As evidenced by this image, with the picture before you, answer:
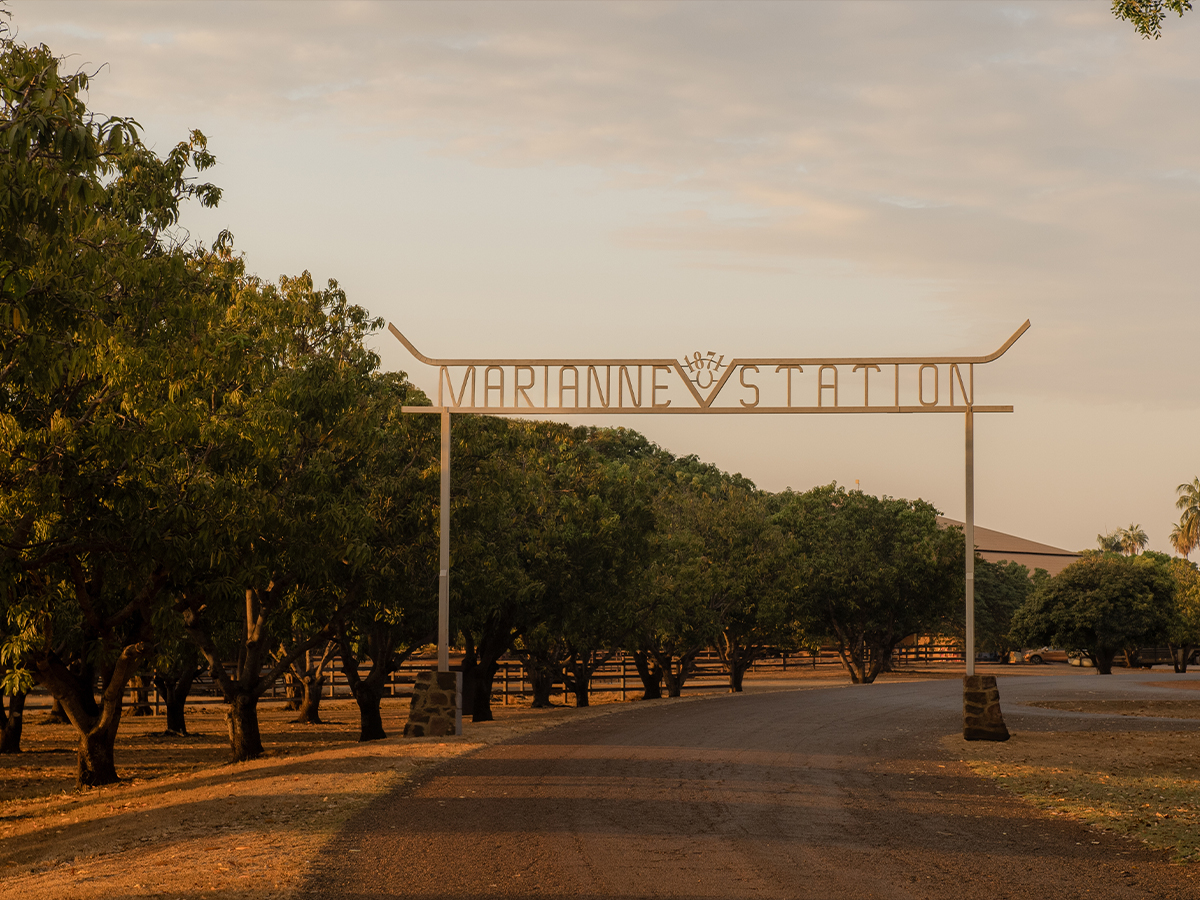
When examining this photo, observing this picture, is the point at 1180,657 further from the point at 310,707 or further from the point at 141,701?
the point at 141,701

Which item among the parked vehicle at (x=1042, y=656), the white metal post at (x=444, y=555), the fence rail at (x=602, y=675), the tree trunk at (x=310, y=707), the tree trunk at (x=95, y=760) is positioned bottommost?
the parked vehicle at (x=1042, y=656)

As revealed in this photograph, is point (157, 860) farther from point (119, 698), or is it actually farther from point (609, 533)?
point (609, 533)

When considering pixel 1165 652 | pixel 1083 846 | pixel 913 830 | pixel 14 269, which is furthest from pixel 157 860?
pixel 1165 652

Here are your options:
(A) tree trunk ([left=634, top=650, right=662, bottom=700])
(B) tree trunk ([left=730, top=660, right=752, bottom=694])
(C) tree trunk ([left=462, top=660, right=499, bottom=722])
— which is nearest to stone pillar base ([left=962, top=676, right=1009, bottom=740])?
(C) tree trunk ([left=462, top=660, right=499, bottom=722])

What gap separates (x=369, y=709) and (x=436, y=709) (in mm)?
7216

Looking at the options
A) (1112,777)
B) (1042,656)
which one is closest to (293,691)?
(1112,777)

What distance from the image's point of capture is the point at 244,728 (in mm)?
22141

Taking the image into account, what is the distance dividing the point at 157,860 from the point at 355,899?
264 cm

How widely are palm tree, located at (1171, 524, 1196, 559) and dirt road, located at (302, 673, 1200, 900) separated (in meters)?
83.1

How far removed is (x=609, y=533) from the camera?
2930cm

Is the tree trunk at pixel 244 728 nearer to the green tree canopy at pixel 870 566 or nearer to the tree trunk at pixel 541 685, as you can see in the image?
the tree trunk at pixel 541 685

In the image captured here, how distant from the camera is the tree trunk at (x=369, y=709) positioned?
25391 mm

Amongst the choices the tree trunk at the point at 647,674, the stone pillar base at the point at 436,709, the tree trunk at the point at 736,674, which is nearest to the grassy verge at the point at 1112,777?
the stone pillar base at the point at 436,709

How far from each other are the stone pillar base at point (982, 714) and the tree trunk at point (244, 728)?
12.6 meters
